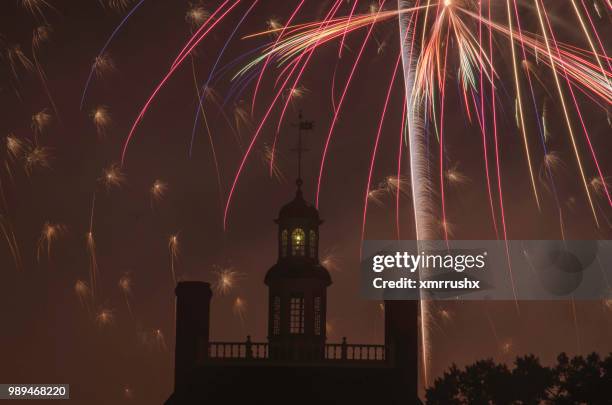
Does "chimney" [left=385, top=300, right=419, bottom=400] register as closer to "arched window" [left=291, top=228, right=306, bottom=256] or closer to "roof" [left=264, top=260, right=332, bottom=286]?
"roof" [left=264, top=260, right=332, bottom=286]

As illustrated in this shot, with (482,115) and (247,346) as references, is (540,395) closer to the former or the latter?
(482,115)

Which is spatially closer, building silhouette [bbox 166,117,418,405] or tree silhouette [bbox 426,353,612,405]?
tree silhouette [bbox 426,353,612,405]

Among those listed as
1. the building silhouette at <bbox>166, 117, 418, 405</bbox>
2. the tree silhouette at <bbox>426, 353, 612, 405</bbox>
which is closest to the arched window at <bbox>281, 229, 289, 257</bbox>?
the building silhouette at <bbox>166, 117, 418, 405</bbox>

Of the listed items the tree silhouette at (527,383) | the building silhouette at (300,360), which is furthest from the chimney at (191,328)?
the tree silhouette at (527,383)

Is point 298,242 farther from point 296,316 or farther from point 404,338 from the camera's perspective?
point 404,338

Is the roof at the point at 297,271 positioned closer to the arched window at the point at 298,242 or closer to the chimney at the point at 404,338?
the arched window at the point at 298,242

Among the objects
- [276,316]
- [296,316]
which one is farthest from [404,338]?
[276,316]
